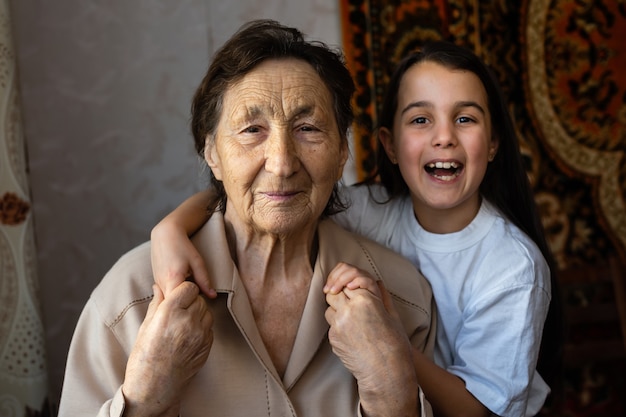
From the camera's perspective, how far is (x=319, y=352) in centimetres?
174

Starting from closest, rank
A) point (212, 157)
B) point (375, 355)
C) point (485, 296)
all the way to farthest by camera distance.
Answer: point (375, 355)
point (212, 157)
point (485, 296)

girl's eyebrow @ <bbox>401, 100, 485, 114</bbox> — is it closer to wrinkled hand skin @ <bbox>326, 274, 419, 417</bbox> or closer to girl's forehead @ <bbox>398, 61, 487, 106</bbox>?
girl's forehead @ <bbox>398, 61, 487, 106</bbox>

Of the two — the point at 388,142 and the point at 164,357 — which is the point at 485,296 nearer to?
the point at 388,142

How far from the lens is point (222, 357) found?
5.41 feet

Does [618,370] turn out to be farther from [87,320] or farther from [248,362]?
[87,320]

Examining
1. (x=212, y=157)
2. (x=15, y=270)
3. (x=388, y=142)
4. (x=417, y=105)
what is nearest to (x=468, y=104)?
(x=417, y=105)

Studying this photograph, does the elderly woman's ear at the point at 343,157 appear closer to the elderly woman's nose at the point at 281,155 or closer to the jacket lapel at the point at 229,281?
the elderly woman's nose at the point at 281,155

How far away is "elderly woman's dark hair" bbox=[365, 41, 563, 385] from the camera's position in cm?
206

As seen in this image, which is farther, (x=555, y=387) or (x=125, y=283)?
(x=555, y=387)

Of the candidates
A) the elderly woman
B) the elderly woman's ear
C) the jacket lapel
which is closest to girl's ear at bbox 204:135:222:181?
the elderly woman

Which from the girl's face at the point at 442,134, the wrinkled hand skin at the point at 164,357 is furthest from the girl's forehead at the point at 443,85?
the wrinkled hand skin at the point at 164,357

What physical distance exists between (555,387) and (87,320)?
61.6 inches

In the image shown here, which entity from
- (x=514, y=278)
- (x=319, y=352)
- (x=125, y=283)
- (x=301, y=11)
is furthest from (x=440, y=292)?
(x=301, y=11)

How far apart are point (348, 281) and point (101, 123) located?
148 cm
